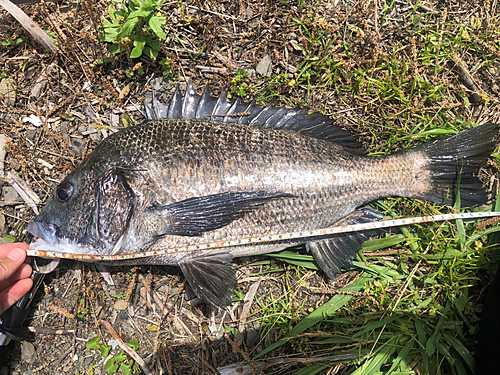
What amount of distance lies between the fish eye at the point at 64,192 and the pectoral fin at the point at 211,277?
1060mm

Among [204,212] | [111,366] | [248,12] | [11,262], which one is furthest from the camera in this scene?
[248,12]

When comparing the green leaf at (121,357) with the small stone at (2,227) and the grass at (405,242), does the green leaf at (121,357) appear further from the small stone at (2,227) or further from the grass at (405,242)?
the small stone at (2,227)

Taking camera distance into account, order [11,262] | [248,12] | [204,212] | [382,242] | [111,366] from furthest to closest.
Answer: [248,12] → [382,242] → [111,366] → [11,262] → [204,212]

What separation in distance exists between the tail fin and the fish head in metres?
2.62

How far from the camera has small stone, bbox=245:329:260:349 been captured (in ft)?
9.62

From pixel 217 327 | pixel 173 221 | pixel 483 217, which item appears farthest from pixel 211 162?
pixel 483 217

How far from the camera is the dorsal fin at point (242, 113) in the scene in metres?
2.87

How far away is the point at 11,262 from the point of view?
267 cm

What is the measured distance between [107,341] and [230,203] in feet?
6.07

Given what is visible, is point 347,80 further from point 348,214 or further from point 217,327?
point 217,327

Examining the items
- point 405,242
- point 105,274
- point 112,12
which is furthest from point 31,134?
→ point 405,242

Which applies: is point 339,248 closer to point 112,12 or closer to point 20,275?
point 20,275

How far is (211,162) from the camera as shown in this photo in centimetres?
257

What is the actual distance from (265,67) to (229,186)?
55.1 inches
